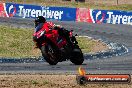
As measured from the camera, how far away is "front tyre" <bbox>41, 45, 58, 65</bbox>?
12205 mm

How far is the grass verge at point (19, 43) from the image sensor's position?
1245 inches

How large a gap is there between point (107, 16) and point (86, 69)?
2453cm

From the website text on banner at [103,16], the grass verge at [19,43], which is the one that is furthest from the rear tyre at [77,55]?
the website text on banner at [103,16]

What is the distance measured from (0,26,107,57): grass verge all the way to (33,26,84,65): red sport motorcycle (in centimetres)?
1734

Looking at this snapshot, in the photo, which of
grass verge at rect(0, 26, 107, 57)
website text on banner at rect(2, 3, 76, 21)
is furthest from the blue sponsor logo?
grass verge at rect(0, 26, 107, 57)

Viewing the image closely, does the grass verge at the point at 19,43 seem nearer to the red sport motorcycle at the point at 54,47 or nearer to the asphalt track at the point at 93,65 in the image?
the asphalt track at the point at 93,65

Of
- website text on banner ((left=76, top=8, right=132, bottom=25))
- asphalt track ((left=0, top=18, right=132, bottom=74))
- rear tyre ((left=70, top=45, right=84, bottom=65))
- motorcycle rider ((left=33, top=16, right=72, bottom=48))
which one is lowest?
website text on banner ((left=76, top=8, right=132, bottom=25))

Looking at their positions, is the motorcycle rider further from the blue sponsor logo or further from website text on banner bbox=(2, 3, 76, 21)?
website text on banner bbox=(2, 3, 76, 21)

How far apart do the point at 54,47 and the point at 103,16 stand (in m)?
35.0

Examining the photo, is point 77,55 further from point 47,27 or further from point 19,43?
point 19,43

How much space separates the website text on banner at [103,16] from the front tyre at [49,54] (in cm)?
3326

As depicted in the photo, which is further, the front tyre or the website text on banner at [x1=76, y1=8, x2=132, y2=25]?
the website text on banner at [x1=76, y1=8, x2=132, y2=25]

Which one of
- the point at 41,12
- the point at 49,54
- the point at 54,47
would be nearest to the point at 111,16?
the point at 41,12

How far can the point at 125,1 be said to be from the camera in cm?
8031
